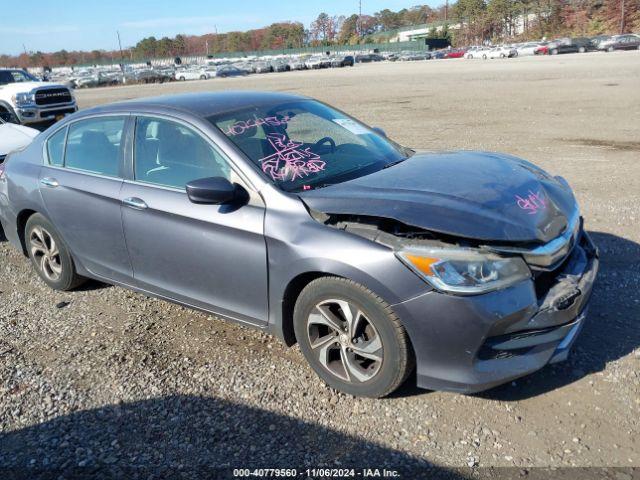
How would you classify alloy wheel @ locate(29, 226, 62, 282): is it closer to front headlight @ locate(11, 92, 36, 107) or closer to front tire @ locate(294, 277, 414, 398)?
front tire @ locate(294, 277, 414, 398)

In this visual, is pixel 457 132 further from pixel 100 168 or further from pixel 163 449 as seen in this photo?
pixel 163 449

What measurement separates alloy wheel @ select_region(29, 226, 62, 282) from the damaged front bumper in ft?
11.1

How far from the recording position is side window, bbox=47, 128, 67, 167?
4.78 m

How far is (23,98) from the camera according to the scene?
16.9 metres

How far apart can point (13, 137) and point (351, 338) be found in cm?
639

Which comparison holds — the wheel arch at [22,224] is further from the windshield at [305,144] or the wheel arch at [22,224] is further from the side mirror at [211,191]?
the side mirror at [211,191]

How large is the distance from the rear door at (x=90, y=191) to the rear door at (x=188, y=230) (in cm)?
17

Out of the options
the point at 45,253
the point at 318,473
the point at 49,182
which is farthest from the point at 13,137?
the point at 318,473

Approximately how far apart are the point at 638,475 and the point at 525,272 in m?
1.05

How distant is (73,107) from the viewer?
1861cm

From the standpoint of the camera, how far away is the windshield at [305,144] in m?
3.70

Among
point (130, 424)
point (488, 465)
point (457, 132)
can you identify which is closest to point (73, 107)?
point (457, 132)

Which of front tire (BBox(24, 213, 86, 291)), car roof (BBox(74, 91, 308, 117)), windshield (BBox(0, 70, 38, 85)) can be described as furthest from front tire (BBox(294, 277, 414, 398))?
windshield (BBox(0, 70, 38, 85))

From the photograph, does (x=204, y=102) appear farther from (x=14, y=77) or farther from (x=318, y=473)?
(x=14, y=77)
